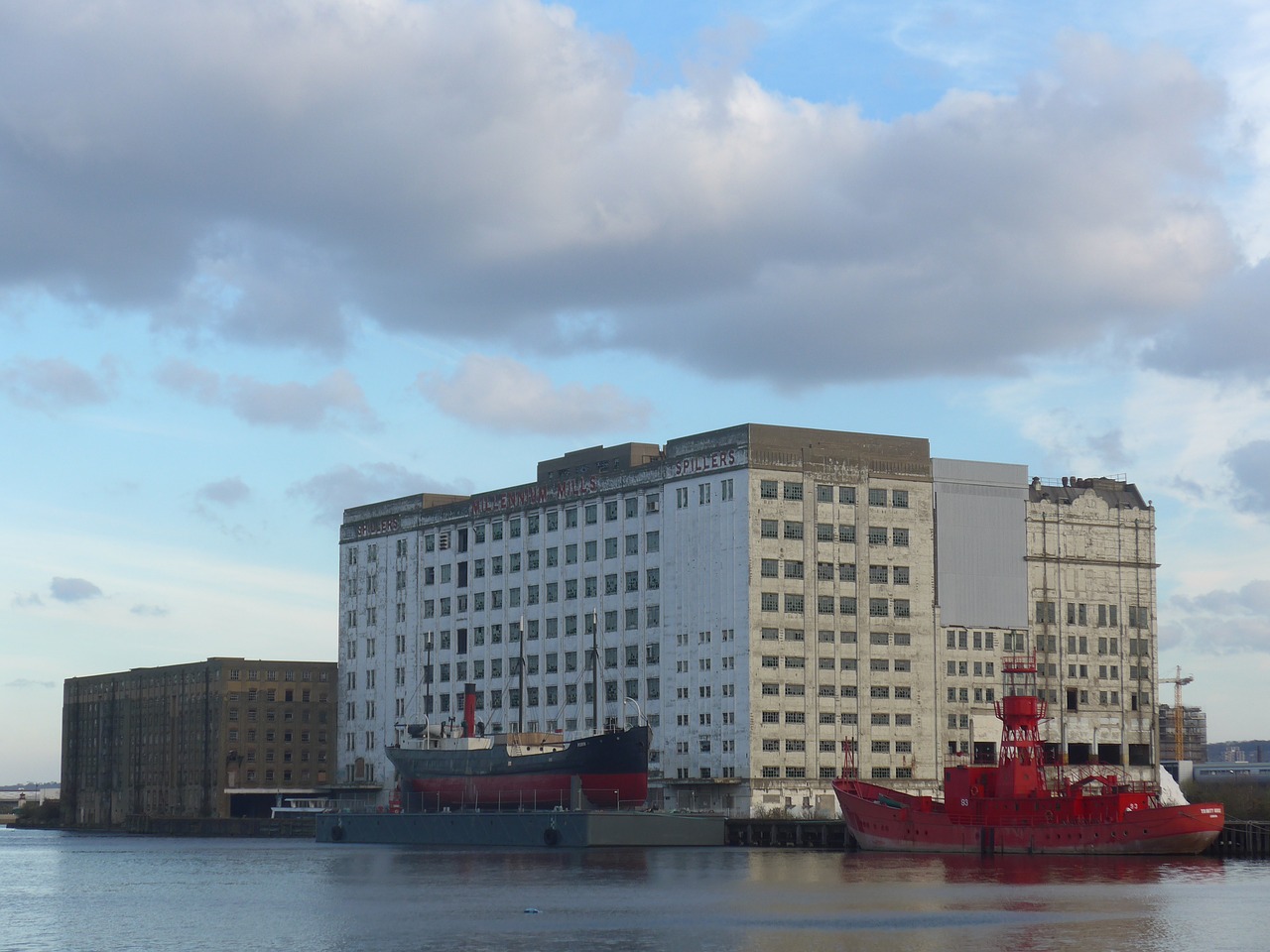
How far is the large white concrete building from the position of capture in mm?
158500

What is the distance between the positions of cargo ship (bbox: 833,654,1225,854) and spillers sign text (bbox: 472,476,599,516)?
193 feet

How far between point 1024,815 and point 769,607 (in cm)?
4780

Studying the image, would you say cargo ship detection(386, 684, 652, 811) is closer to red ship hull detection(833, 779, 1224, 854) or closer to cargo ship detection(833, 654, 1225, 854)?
red ship hull detection(833, 779, 1224, 854)

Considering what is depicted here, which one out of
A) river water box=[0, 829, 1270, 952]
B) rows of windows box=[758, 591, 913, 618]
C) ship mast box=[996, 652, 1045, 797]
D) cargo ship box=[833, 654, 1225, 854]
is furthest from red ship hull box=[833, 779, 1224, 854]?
rows of windows box=[758, 591, 913, 618]

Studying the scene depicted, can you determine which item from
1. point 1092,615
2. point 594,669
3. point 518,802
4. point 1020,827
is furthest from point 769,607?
point 1020,827

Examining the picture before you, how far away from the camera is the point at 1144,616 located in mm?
179375

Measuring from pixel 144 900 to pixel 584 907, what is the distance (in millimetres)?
26746

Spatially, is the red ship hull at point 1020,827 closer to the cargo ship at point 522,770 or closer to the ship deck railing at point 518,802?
the cargo ship at point 522,770

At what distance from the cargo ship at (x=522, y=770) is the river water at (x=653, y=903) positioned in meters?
8.52

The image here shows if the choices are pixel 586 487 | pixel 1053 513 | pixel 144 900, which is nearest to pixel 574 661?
pixel 586 487

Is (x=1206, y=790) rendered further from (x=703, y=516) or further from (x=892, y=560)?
(x=703, y=516)

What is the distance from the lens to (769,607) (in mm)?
158750

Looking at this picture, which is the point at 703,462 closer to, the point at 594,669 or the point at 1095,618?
the point at 594,669

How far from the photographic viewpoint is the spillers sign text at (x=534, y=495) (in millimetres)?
174875
